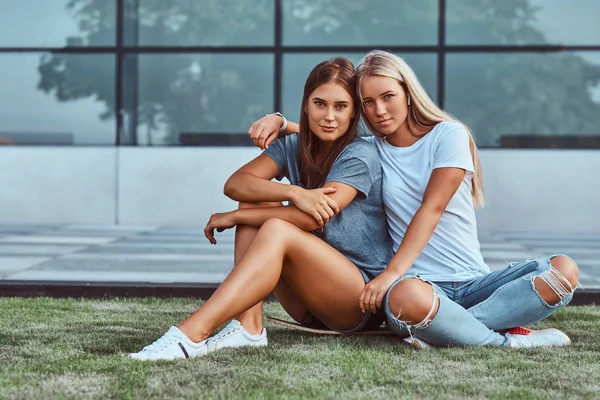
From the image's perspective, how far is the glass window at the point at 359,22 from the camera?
901 centimetres

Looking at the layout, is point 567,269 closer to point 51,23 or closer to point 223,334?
point 223,334

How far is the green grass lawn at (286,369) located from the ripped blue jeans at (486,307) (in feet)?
0.20

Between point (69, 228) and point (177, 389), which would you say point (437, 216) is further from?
point (69, 228)

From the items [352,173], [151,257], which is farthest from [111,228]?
[352,173]

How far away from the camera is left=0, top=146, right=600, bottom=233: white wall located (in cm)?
888

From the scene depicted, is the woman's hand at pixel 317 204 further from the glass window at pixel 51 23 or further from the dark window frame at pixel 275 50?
the glass window at pixel 51 23

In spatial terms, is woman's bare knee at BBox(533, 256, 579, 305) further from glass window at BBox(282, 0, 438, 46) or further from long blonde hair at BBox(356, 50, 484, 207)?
glass window at BBox(282, 0, 438, 46)

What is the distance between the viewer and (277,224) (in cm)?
271

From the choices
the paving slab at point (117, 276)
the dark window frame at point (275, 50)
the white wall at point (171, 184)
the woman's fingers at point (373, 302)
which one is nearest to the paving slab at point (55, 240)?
the white wall at point (171, 184)

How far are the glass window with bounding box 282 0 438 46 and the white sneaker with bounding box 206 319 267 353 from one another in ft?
21.5

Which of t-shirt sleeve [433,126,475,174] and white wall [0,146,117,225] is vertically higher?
t-shirt sleeve [433,126,475,174]

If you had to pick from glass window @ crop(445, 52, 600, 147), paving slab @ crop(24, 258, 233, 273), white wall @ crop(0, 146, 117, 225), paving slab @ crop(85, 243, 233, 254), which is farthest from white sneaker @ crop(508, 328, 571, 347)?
white wall @ crop(0, 146, 117, 225)

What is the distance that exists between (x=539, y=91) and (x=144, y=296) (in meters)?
5.89

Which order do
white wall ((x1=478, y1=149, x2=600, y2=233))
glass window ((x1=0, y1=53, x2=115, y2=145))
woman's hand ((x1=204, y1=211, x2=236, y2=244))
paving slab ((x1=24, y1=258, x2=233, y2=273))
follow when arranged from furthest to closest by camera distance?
glass window ((x1=0, y1=53, x2=115, y2=145))
white wall ((x1=478, y1=149, x2=600, y2=233))
paving slab ((x1=24, y1=258, x2=233, y2=273))
woman's hand ((x1=204, y1=211, x2=236, y2=244))
